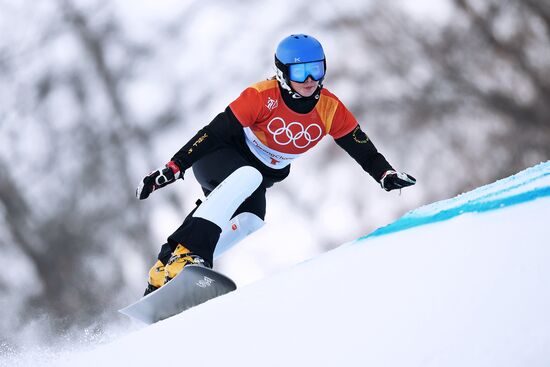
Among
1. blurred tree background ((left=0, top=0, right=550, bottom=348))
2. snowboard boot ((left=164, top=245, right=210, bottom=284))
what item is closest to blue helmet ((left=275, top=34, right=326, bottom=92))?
snowboard boot ((left=164, top=245, right=210, bottom=284))

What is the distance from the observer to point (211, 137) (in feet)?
9.46

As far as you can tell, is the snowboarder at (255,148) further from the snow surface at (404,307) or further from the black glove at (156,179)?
the snow surface at (404,307)

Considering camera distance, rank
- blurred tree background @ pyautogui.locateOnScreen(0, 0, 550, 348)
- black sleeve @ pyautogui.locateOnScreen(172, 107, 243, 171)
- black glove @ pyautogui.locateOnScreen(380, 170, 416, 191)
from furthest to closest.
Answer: blurred tree background @ pyautogui.locateOnScreen(0, 0, 550, 348)
black glove @ pyautogui.locateOnScreen(380, 170, 416, 191)
black sleeve @ pyautogui.locateOnScreen(172, 107, 243, 171)

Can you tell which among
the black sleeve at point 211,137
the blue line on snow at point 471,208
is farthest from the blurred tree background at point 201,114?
the blue line on snow at point 471,208

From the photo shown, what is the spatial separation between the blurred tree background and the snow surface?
225 inches

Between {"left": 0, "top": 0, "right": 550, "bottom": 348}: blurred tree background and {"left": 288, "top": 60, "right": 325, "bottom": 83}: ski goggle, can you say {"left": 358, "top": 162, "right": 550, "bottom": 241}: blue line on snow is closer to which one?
{"left": 288, "top": 60, "right": 325, "bottom": 83}: ski goggle

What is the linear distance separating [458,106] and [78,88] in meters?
3.99

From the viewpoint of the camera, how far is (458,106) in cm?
800

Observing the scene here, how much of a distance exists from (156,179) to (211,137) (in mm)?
290

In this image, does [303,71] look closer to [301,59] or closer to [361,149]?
[301,59]

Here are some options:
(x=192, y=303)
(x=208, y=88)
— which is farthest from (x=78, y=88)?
(x=192, y=303)

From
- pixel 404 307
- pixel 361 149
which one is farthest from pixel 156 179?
pixel 404 307

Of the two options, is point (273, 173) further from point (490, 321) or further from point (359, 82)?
point (359, 82)

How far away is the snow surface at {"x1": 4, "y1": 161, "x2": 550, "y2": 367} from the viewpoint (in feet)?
3.40
